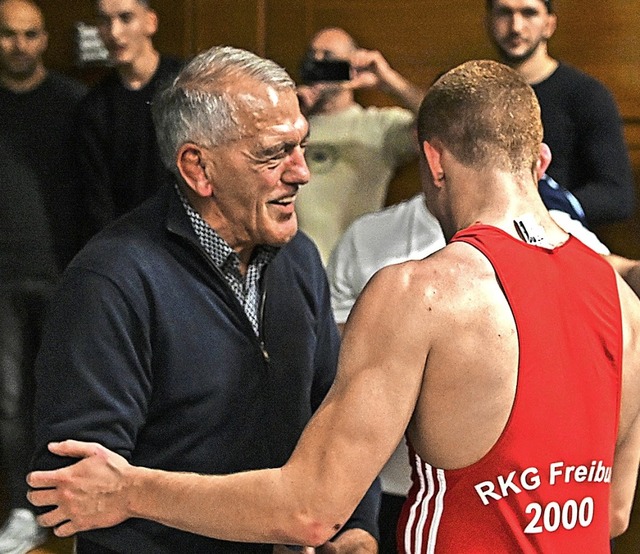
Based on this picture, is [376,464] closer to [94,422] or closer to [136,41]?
[94,422]

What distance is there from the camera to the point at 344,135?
3.86 metres

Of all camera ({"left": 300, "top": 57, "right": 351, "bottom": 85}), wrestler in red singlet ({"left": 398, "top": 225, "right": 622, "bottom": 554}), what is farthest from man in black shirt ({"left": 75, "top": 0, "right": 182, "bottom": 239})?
wrestler in red singlet ({"left": 398, "top": 225, "right": 622, "bottom": 554})

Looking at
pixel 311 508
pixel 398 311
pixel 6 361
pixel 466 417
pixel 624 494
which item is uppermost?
pixel 398 311

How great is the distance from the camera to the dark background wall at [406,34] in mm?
3896

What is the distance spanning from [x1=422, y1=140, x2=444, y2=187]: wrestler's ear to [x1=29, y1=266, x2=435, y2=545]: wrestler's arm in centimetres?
18

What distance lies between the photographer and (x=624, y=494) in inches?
74.1

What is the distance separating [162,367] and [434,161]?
487 mm

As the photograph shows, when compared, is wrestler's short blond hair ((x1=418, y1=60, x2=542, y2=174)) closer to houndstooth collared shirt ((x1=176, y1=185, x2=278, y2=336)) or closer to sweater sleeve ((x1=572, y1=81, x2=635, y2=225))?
houndstooth collared shirt ((x1=176, y1=185, x2=278, y2=336))

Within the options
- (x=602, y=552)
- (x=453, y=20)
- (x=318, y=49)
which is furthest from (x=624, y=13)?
(x=602, y=552)

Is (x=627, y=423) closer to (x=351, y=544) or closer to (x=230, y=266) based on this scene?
(x=351, y=544)

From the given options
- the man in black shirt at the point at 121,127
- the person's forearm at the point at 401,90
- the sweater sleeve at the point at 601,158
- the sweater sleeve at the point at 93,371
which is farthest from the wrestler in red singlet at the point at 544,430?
the man in black shirt at the point at 121,127

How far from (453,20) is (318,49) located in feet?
1.90

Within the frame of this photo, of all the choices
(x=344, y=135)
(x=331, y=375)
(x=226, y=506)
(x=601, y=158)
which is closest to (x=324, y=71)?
(x=344, y=135)

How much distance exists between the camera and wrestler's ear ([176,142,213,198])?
6.04ft
